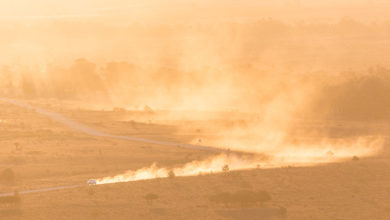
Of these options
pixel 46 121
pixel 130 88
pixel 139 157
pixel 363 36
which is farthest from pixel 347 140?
pixel 363 36

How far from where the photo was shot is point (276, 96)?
114 metres

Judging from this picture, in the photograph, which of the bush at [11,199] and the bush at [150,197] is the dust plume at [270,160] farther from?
the bush at [11,199]

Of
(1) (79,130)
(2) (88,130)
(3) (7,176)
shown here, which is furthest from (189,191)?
(1) (79,130)

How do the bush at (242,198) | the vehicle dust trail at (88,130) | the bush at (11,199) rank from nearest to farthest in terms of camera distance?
the bush at (11,199)
the bush at (242,198)
the vehicle dust trail at (88,130)

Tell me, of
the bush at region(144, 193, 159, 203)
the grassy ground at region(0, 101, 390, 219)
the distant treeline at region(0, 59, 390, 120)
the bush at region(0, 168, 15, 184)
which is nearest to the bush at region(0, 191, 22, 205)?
the grassy ground at region(0, 101, 390, 219)

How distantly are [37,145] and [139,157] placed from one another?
12448 millimetres

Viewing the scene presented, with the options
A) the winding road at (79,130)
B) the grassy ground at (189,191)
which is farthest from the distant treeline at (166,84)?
the grassy ground at (189,191)

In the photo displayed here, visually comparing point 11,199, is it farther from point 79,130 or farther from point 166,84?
point 166,84

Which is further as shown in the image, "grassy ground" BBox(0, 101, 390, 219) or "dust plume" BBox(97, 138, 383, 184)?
"dust plume" BBox(97, 138, 383, 184)

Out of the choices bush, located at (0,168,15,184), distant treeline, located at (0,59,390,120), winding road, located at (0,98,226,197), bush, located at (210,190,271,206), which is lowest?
bush, located at (210,190,271,206)

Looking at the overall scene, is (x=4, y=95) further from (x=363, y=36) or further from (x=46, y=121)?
(x=363, y=36)

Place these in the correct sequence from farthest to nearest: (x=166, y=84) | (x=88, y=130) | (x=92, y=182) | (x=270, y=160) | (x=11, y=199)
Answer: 1. (x=166, y=84)
2. (x=88, y=130)
3. (x=270, y=160)
4. (x=92, y=182)
5. (x=11, y=199)

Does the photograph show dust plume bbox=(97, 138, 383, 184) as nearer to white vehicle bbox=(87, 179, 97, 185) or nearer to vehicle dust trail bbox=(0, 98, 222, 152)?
white vehicle bbox=(87, 179, 97, 185)

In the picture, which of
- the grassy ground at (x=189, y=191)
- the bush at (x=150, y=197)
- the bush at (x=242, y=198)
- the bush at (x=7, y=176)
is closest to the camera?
the grassy ground at (x=189, y=191)
